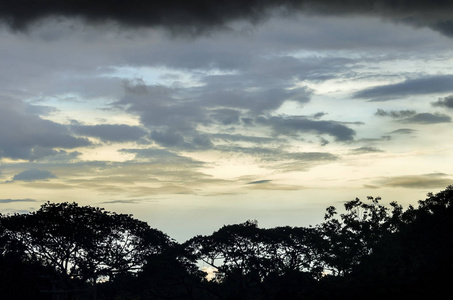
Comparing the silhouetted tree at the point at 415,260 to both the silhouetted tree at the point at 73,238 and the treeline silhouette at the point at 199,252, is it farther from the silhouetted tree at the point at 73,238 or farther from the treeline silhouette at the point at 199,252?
the silhouetted tree at the point at 73,238

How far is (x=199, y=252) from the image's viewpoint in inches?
2319

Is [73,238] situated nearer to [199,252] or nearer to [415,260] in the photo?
[199,252]

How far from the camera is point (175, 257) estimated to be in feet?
192

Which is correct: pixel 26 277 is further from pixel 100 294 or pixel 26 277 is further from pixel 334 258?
pixel 334 258

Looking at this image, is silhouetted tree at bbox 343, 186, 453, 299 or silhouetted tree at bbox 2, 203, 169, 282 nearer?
silhouetted tree at bbox 343, 186, 453, 299

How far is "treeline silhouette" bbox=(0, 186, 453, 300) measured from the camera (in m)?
46.6

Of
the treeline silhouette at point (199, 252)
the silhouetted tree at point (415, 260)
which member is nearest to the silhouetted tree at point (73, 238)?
the treeline silhouette at point (199, 252)

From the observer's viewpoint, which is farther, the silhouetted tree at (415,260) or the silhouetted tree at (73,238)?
the silhouetted tree at (73,238)

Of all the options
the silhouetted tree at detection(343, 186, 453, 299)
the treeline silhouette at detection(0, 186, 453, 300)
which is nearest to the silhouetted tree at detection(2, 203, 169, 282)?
the treeline silhouette at detection(0, 186, 453, 300)

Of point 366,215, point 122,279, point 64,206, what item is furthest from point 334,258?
point 64,206

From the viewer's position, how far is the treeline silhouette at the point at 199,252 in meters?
46.6

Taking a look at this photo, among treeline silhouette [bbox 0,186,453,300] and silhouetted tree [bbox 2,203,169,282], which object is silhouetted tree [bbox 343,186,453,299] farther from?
silhouetted tree [bbox 2,203,169,282]

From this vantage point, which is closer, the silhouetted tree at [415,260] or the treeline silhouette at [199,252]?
the silhouetted tree at [415,260]

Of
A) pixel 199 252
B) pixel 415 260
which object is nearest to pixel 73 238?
pixel 199 252
